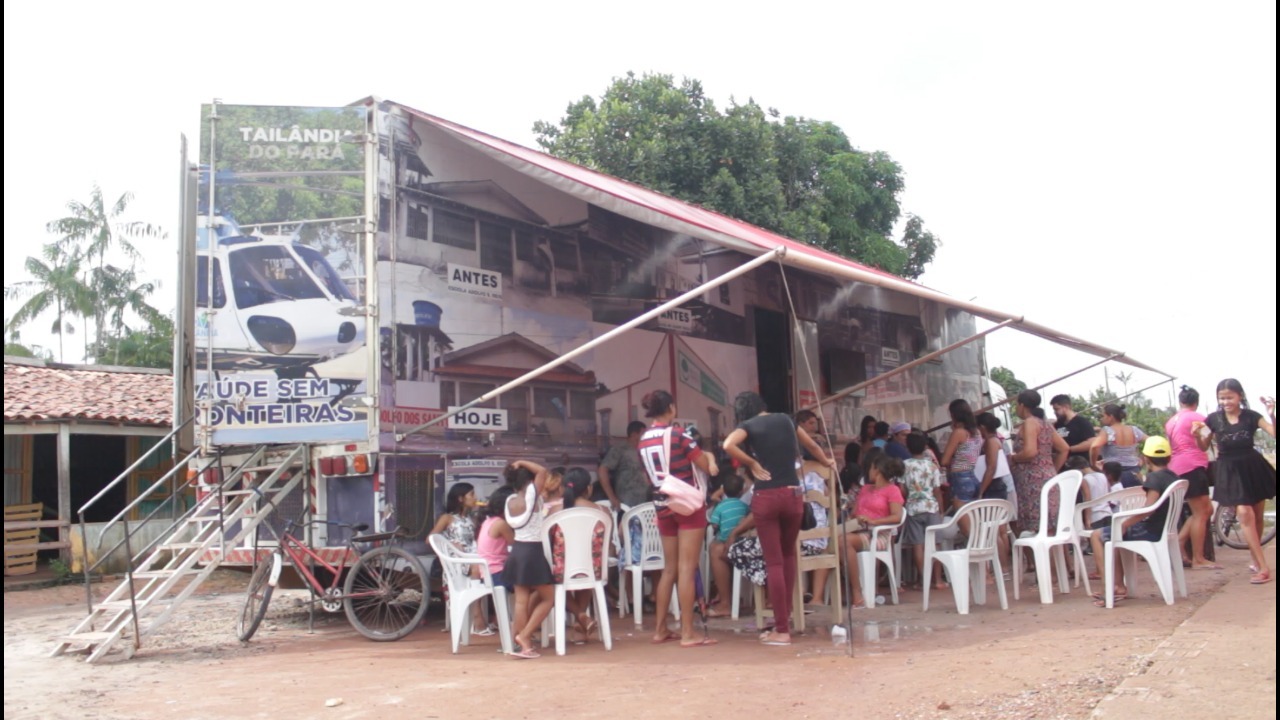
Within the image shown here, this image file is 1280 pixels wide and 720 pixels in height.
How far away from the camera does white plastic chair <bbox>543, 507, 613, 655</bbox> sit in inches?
243

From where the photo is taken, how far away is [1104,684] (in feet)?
14.1

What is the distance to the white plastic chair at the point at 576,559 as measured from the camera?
618 centimetres

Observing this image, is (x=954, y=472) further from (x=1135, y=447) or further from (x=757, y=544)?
(x=757, y=544)

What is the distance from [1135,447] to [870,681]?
5.82m

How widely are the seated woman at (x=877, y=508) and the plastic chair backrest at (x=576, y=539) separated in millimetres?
1941

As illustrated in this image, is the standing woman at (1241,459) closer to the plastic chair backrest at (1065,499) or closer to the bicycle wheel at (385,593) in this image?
the plastic chair backrest at (1065,499)

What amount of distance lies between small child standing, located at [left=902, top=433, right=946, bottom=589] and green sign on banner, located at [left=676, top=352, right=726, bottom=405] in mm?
2450

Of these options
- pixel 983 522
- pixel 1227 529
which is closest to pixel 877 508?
pixel 983 522

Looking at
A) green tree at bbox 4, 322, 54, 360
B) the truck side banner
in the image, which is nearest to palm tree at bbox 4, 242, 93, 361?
green tree at bbox 4, 322, 54, 360

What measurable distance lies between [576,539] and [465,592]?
75 centimetres

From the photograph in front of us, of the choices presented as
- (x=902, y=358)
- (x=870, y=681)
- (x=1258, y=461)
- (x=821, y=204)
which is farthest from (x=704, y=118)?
(x=870, y=681)

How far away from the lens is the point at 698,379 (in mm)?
9891

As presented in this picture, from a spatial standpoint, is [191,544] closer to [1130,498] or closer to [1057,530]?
[1057,530]

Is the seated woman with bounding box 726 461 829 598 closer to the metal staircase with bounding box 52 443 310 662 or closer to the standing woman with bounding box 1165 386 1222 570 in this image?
the standing woman with bounding box 1165 386 1222 570
